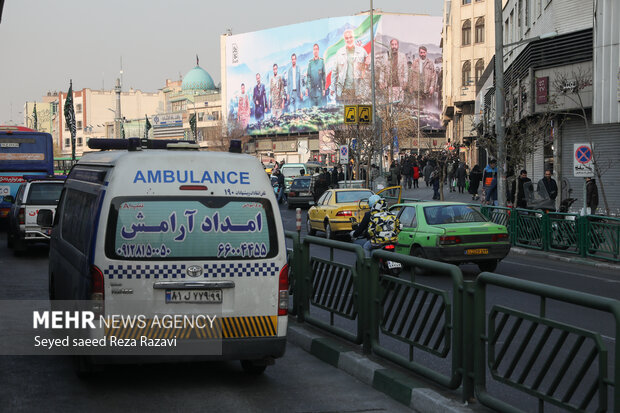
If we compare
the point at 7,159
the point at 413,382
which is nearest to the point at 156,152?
the point at 413,382

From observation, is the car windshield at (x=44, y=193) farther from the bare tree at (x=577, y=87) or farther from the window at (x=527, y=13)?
the window at (x=527, y=13)

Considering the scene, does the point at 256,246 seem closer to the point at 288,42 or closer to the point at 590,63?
the point at 590,63

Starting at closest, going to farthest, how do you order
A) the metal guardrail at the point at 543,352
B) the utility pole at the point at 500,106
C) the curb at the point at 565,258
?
the metal guardrail at the point at 543,352, the curb at the point at 565,258, the utility pole at the point at 500,106

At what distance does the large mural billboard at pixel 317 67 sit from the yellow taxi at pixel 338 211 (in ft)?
257

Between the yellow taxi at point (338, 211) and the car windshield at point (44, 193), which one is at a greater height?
the car windshield at point (44, 193)

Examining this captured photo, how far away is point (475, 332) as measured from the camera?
6.28 m

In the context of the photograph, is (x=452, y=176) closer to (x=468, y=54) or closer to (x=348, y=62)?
(x=468, y=54)

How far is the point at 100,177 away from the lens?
25.1 ft

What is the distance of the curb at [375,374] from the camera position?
6562mm

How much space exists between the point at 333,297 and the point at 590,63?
71.4 feet

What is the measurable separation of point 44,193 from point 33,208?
724mm

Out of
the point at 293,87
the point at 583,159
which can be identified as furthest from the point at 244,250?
the point at 293,87

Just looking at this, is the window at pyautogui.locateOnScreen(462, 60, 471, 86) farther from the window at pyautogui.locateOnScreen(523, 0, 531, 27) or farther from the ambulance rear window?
the ambulance rear window

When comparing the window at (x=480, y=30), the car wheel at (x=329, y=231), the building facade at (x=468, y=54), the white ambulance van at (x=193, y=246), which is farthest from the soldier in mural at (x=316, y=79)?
the white ambulance van at (x=193, y=246)
